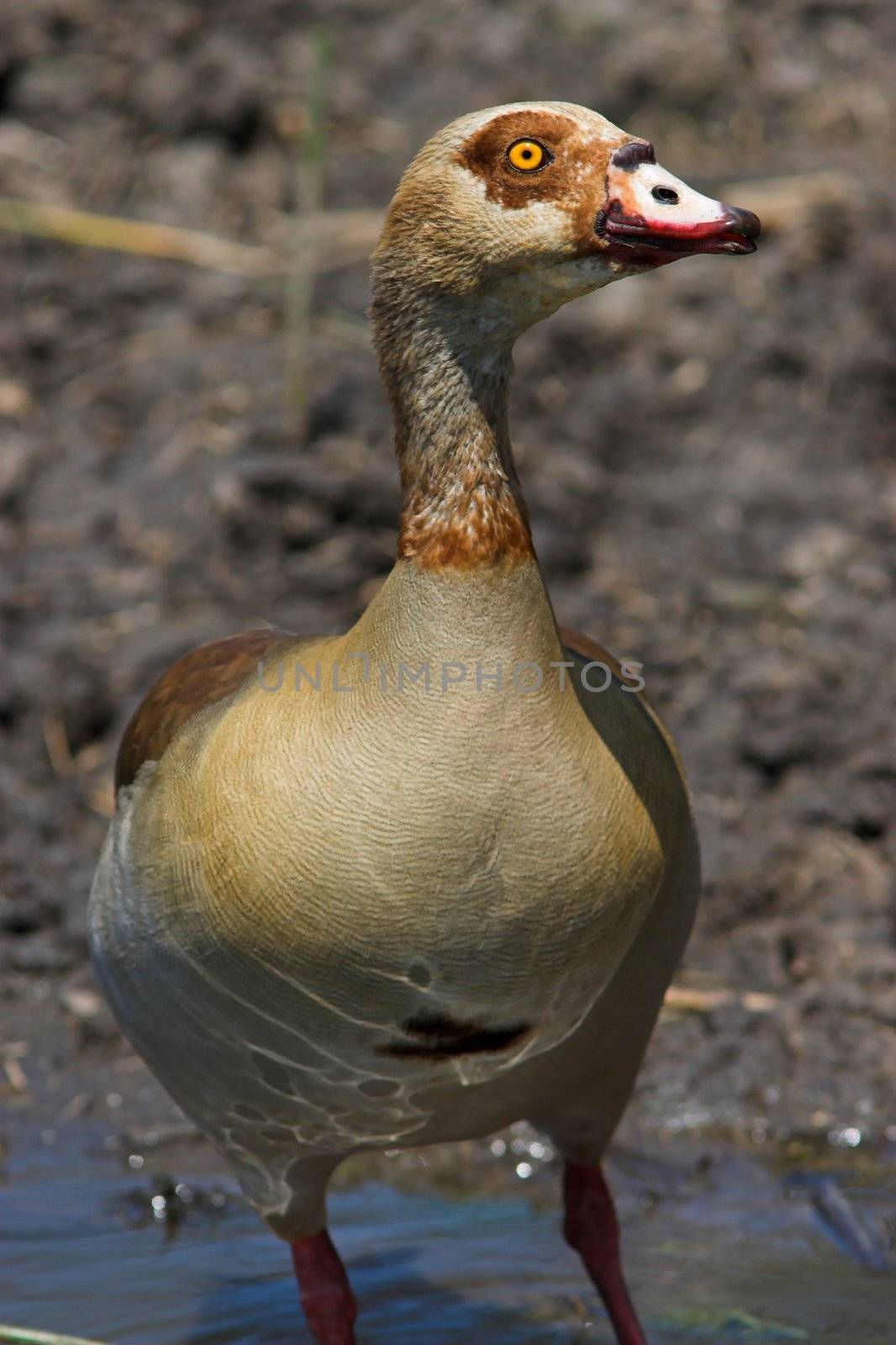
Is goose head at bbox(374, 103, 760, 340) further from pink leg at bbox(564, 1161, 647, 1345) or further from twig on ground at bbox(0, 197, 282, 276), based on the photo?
twig on ground at bbox(0, 197, 282, 276)

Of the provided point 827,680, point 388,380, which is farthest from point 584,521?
point 388,380

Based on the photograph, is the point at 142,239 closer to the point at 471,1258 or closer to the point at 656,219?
the point at 471,1258

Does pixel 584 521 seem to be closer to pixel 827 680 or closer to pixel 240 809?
pixel 827 680

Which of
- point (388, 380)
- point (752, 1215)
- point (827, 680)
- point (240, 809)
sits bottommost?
point (752, 1215)

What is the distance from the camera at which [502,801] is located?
3084 mm

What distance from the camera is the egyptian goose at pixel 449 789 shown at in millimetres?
3080

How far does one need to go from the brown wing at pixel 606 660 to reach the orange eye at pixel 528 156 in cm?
96

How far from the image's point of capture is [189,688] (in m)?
3.89

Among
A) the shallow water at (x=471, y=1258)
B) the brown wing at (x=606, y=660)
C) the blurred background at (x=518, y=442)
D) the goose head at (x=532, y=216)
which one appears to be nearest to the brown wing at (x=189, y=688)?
the brown wing at (x=606, y=660)

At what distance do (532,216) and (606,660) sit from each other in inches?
44.8

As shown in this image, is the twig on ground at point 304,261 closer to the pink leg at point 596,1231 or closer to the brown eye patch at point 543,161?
the pink leg at point 596,1231

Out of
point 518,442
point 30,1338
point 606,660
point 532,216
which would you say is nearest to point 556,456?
point 518,442

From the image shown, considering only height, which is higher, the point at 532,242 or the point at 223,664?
the point at 532,242

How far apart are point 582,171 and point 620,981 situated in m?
1.48
